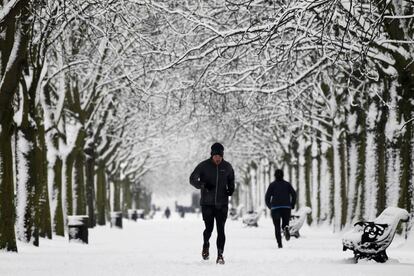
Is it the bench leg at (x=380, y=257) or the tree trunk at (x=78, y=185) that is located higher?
the tree trunk at (x=78, y=185)

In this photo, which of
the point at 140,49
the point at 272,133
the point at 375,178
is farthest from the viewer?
the point at 272,133

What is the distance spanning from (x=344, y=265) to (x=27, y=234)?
8.42 meters

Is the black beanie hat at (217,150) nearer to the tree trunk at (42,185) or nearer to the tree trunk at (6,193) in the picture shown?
the tree trunk at (6,193)

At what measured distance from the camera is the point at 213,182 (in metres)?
12.8

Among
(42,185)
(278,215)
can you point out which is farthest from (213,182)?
(42,185)

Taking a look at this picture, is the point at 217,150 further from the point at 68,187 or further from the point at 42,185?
the point at 68,187

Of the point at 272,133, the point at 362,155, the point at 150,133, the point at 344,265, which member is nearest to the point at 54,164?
the point at 362,155

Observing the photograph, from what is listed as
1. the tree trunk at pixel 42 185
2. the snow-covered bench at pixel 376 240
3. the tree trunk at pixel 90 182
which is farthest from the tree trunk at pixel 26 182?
the tree trunk at pixel 90 182

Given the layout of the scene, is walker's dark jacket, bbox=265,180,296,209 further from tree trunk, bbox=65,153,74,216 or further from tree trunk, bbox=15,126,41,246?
tree trunk, bbox=65,153,74,216

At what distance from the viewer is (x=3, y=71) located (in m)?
15.0

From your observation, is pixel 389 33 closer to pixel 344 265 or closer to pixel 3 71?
pixel 344 265

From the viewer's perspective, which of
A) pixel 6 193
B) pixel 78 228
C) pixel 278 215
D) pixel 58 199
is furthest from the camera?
pixel 58 199

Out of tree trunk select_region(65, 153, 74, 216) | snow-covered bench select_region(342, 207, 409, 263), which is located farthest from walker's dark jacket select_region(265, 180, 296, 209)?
tree trunk select_region(65, 153, 74, 216)

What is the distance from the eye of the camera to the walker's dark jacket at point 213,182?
12.7 meters
